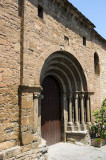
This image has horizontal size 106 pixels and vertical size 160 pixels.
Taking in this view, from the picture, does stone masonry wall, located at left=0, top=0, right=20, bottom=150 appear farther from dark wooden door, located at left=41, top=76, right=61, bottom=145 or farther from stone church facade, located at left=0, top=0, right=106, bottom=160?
dark wooden door, located at left=41, top=76, right=61, bottom=145

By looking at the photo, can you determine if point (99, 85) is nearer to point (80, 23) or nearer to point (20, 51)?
point (80, 23)

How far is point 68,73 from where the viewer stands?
6949 mm

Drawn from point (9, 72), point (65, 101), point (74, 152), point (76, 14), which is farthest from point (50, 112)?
point (76, 14)

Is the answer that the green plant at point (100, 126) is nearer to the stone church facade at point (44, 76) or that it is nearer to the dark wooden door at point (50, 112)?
the stone church facade at point (44, 76)

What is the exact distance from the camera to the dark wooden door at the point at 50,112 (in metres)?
6.11

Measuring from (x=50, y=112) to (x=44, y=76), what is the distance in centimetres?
153

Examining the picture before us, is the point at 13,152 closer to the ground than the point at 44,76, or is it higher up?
closer to the ground

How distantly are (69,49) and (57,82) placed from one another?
5.22ft

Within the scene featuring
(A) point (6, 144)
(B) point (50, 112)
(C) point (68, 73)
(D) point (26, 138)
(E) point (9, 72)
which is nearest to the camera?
(A) point (6, 144)

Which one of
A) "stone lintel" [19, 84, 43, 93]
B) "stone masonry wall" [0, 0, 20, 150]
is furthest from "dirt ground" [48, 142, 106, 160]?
"stone lintel" [19, 84, 43, 93]

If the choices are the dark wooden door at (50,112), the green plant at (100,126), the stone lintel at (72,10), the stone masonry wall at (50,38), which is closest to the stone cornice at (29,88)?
the stone masonry wall at (50,38)

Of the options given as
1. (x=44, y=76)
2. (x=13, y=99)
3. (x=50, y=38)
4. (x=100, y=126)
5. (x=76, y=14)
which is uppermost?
(x=76, y=14)

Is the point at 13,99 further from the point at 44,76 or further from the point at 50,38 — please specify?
the point at 50,38

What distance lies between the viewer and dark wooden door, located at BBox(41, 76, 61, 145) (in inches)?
240
